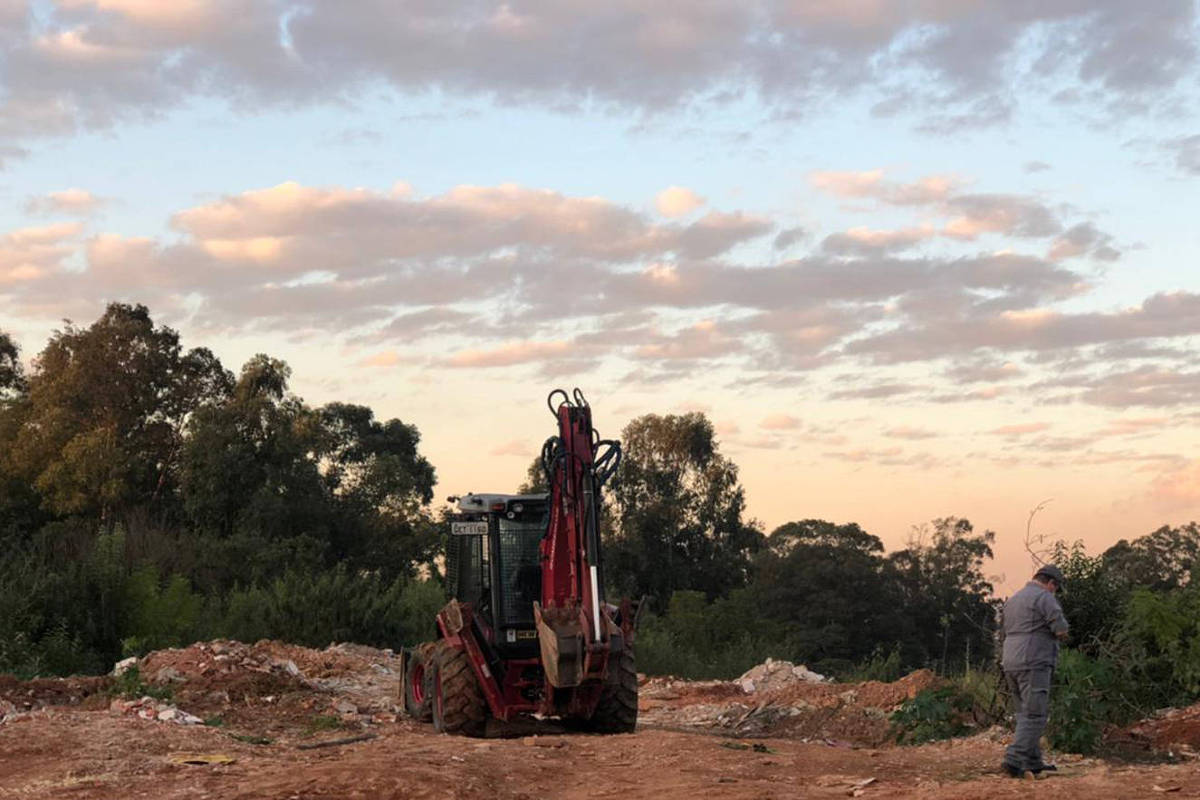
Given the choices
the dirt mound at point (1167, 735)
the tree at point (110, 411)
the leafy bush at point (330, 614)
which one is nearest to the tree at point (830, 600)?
the leafy bush at point (330, 614)

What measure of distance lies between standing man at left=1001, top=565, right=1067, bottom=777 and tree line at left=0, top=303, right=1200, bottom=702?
20987mm

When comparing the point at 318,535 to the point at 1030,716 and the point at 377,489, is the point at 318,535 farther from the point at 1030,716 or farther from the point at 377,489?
the point at 1030,716

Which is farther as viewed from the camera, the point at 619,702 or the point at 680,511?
the point at 680,511

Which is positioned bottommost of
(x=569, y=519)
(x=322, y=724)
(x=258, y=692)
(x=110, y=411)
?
(x=322, y=724)

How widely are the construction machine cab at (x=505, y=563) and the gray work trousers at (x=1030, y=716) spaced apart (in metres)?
5.44

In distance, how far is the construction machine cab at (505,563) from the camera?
1594 cm

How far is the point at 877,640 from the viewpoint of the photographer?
2114 inches

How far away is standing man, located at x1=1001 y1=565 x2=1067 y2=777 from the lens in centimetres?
1246

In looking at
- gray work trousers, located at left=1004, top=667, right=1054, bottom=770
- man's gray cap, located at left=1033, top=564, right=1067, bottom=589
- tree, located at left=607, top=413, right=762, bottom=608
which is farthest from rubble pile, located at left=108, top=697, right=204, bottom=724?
tree, located at left=607, top=413, right=762, bottom=608

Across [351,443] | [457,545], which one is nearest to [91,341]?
[351,443]

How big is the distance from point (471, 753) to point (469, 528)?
367 cm

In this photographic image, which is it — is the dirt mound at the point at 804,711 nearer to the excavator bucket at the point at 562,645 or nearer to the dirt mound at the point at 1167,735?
the dirt mound at the point at 1167,735

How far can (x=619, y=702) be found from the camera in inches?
612

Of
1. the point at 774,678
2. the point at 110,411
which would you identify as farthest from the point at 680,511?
the point at 774,678
